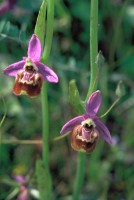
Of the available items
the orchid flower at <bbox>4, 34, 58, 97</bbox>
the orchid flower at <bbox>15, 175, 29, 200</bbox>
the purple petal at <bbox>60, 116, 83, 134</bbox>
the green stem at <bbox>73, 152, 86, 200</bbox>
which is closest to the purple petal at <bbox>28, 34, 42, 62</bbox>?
the orchid flower at <bbox>4, 34, 58, 97</bbox>

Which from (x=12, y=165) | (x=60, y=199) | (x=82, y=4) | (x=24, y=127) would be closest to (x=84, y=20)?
(x=82, y=4)

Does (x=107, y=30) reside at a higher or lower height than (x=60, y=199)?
higher

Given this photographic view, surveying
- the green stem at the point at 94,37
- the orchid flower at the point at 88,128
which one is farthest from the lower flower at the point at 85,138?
the green stem at the point at 94,37

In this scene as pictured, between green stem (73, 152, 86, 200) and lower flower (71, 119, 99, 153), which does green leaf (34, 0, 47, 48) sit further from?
green stem (73, 152, 86, 200)

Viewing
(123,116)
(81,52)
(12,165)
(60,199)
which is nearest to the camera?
(60,199)

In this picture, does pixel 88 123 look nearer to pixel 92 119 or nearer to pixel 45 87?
pixel 92 119

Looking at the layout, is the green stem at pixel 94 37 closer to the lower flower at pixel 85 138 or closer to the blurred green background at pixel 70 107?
the lower flower at pixel 85 138

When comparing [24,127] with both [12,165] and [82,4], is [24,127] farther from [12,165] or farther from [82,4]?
[82,4]
